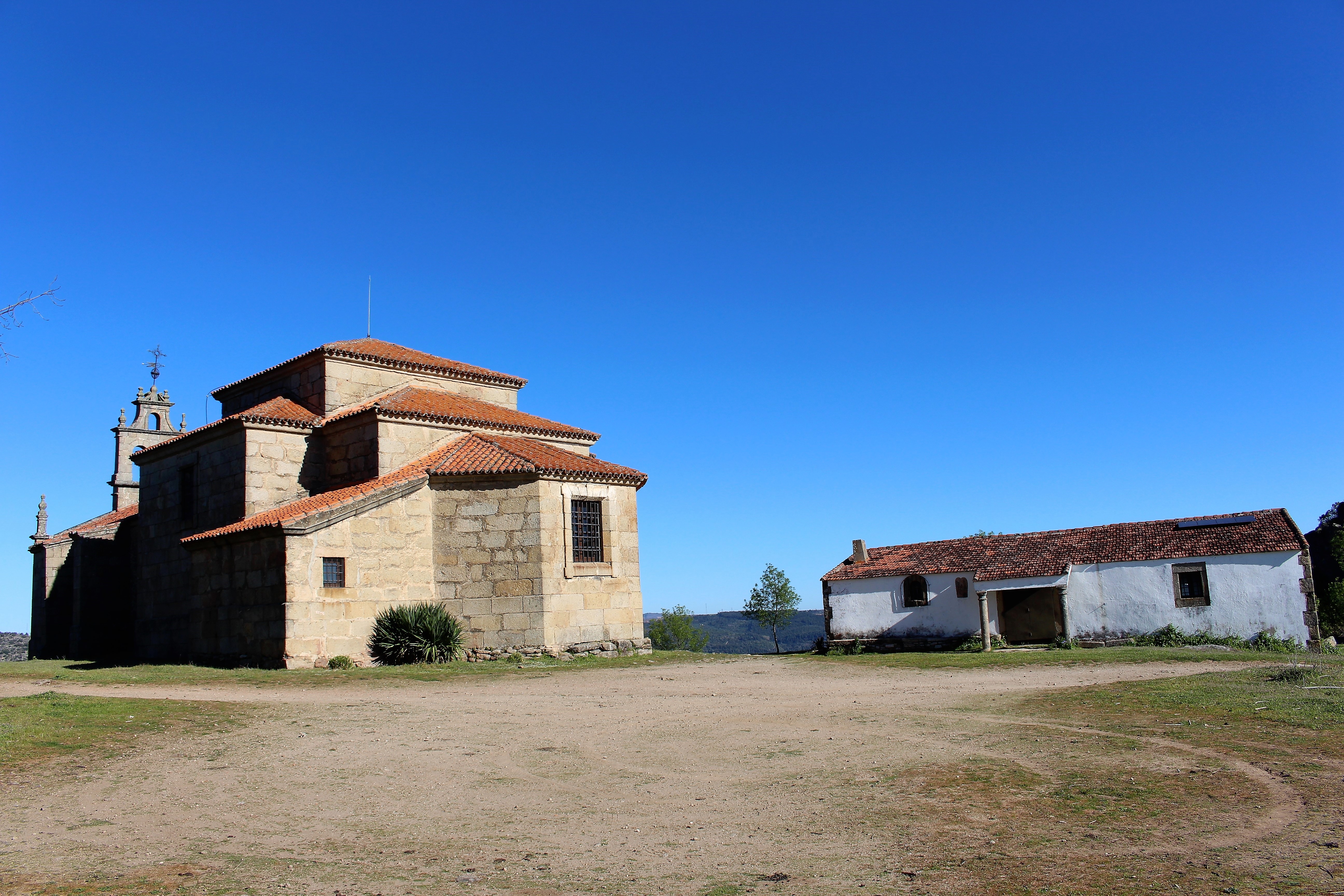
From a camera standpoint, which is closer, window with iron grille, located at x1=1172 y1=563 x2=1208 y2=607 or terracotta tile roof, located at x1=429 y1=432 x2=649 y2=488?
terracotta tile roof, located at x1=429 y1=432 x2=649 y2=488

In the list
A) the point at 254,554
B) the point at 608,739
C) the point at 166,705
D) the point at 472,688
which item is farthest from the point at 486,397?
the point at 608,739

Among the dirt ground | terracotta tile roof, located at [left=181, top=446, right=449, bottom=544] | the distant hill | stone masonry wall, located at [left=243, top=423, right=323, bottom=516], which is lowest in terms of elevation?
the distant hill

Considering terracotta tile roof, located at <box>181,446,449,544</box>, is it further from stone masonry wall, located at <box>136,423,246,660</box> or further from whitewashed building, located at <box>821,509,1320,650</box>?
whitewashed building, located at <box>821,509,1320,650</box>

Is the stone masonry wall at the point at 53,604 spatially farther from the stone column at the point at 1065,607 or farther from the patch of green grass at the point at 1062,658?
the stone column at the point at 1065,607

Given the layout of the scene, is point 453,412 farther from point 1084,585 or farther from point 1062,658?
point 1084,585

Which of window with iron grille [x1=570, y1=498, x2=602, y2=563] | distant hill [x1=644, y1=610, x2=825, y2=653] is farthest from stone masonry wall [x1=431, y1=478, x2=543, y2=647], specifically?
distant hill [x1=644, y1=610, x2=825, y2=653]

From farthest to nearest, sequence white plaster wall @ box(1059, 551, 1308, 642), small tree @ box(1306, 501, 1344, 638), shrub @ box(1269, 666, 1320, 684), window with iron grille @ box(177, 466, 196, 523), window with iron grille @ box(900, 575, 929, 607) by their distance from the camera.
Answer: small tree @ box(1306, 501, 1344, 638)
window with iron grille @ box(900, 575, 929, 607)
window with iron grille @ box(177, 466, 196, 523)
white plaster wall @ box(1059, 551, 1308, 642)
shrub @ box(1269, 666, 1320, 684)

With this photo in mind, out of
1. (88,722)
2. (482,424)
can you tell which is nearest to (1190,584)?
(482,424)

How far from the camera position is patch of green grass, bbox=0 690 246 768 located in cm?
952

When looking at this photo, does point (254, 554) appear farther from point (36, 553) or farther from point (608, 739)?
point (36, 553)

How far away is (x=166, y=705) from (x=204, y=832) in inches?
275

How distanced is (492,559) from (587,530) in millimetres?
2516

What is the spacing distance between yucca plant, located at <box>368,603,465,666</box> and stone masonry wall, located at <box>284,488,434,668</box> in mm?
226

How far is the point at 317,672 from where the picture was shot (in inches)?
720
